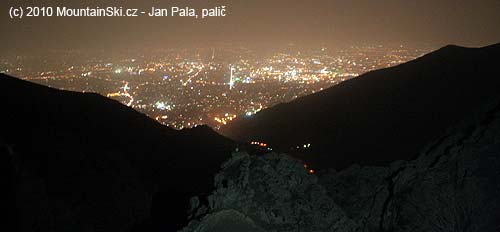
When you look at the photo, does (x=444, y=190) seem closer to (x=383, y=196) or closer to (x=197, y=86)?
(x=383, y=196)

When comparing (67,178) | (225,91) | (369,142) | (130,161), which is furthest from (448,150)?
(225,91)

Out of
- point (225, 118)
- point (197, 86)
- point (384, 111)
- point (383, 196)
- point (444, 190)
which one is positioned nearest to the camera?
point (444, 190)

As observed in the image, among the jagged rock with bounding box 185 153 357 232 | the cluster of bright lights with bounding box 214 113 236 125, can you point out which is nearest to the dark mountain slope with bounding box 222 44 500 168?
the jagged rock with bounding box 185 153 357 232

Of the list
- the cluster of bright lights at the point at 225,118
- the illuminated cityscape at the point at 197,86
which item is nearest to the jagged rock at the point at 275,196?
the illuminated cityscape at the point at 197,86

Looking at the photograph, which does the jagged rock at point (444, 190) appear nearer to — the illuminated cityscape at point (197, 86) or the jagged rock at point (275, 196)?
the jagged rock at point (275, 196)

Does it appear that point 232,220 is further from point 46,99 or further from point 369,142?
point 46,99

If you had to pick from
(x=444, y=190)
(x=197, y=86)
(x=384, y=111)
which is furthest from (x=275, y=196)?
(x=197, y=86)
